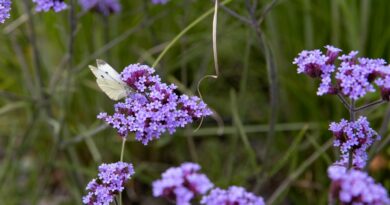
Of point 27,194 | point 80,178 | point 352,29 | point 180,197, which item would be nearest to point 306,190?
point 352,29

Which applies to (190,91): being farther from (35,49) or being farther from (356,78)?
(356,78)

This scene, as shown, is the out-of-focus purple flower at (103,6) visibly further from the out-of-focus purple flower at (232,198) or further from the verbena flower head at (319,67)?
the out-of-focus purple flower at (232,198)

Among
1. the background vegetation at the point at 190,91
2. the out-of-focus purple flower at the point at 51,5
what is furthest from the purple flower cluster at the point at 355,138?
the background vegetation at the point at 190,91

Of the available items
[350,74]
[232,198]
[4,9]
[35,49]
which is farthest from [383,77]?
[35,49]

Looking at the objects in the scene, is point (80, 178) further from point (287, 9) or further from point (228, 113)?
point (287, 9)

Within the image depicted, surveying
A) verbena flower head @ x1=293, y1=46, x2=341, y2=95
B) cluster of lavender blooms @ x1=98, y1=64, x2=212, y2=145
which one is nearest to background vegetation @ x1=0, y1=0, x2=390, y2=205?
cluster of lavender blooms @ x1=98, y1=64, x2=212, y2=145

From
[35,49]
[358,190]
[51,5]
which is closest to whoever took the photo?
[358,190]

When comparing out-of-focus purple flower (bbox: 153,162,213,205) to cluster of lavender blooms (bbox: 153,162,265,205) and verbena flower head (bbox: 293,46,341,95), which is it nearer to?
cluster of lavender blooms (bbox: 153,162,265,205)
